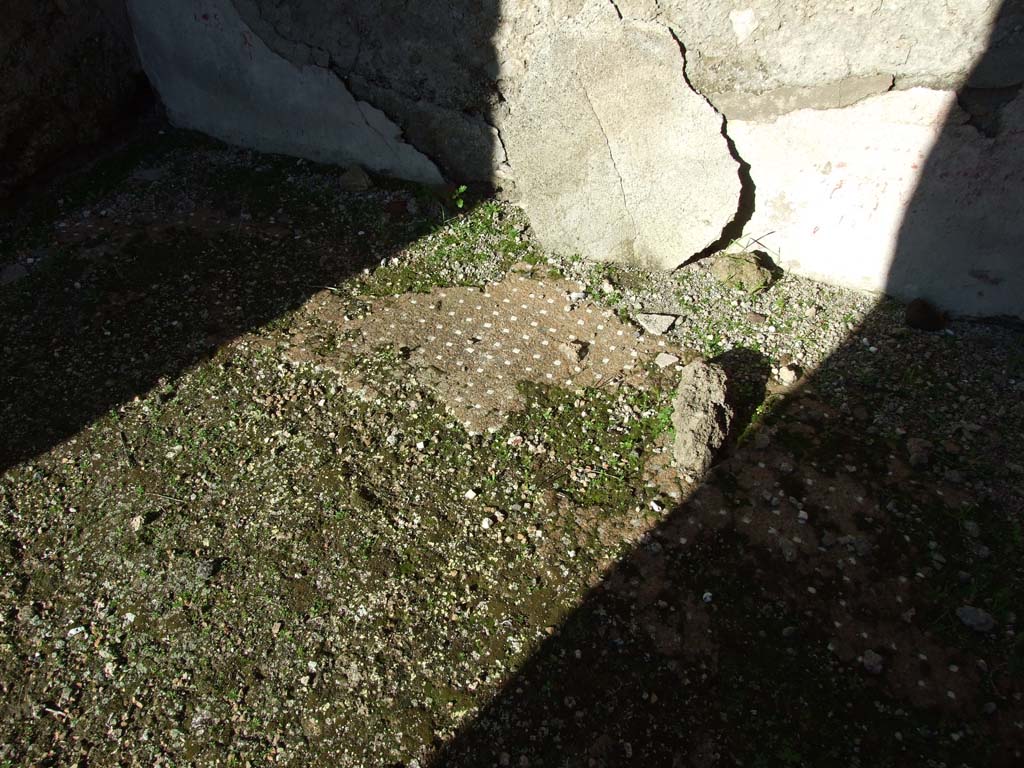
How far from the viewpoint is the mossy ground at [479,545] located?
213cm

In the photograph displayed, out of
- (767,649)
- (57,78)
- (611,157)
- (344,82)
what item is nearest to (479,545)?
(767,649)

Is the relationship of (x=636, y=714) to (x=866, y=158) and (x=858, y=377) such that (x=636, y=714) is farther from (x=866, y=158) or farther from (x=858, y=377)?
(x=866, y=158)

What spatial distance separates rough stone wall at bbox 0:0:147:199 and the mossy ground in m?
0.99

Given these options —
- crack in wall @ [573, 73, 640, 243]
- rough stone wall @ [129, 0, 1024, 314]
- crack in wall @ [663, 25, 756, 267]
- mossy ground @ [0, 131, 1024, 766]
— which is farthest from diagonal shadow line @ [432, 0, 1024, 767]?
crack in wall @ [573, 73, 640, 243]

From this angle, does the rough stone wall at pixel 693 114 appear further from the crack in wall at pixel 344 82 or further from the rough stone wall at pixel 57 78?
the rough stone wall at pixel 57 78

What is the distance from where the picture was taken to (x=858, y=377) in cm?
309

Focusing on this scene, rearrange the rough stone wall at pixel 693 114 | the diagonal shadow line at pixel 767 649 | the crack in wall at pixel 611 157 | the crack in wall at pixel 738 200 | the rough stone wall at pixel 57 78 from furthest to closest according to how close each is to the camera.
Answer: the rough stone wall at pixel 57 78, the crack in wall at pixel 611 157, the crack in wall at pixel 738 200, the rough stone wall at pixel 693 114, the diagonal shadow line at pixel 767 649

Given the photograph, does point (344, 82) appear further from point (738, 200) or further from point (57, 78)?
point (738, 200)

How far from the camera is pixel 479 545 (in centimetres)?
256

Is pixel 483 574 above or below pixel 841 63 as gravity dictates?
below

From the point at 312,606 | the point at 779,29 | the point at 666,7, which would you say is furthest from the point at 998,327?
the point at 312,606

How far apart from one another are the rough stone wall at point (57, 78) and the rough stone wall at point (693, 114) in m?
0.42

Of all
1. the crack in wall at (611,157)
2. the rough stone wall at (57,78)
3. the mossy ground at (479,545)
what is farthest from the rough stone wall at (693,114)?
the rough stone wall at (57,78)

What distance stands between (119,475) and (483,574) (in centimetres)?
146
